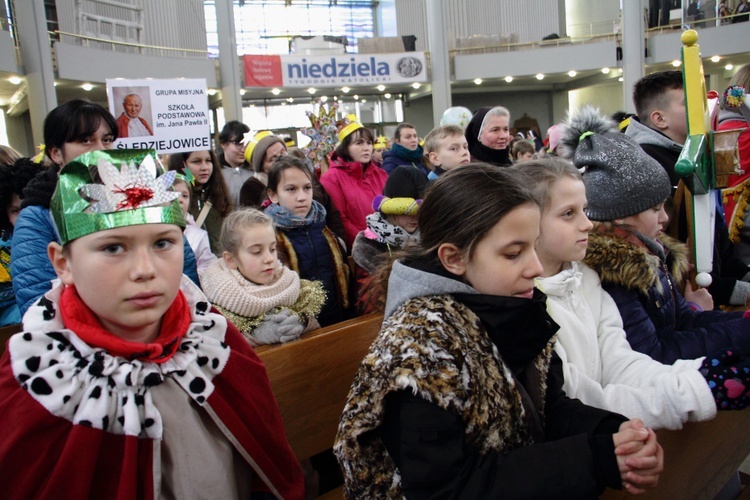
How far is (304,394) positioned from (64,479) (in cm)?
96

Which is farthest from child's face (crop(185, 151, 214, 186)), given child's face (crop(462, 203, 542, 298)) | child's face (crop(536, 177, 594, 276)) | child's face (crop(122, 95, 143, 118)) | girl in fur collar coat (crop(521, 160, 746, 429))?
child's face (crop(462, 203, 542, 298))

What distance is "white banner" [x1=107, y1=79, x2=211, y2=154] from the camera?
373cm

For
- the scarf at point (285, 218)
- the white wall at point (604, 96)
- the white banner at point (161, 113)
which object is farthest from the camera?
the white wall at point (604, 96)

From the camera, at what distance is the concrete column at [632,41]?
Result: 16.6 metres

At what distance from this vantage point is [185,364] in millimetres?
1334

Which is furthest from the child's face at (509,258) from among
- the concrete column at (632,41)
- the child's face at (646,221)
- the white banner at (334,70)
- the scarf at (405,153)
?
the concrete column at (632,41)

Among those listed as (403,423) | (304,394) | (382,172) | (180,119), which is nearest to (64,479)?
(403,423)

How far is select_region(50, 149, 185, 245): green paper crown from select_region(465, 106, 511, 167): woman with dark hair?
2938 millimetres

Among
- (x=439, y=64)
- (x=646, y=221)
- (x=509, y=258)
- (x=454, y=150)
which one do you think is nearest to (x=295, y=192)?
(x=454, y=150)

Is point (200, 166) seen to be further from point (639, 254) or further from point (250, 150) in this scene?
point (639, 254)

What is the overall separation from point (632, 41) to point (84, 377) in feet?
60.2

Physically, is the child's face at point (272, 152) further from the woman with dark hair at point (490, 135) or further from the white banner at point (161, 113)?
the woman with dark hair at point (490, 135)

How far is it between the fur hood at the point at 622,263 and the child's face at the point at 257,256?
1238mm

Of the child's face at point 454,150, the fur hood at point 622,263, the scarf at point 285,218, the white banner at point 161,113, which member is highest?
the white banner at point 161,113
